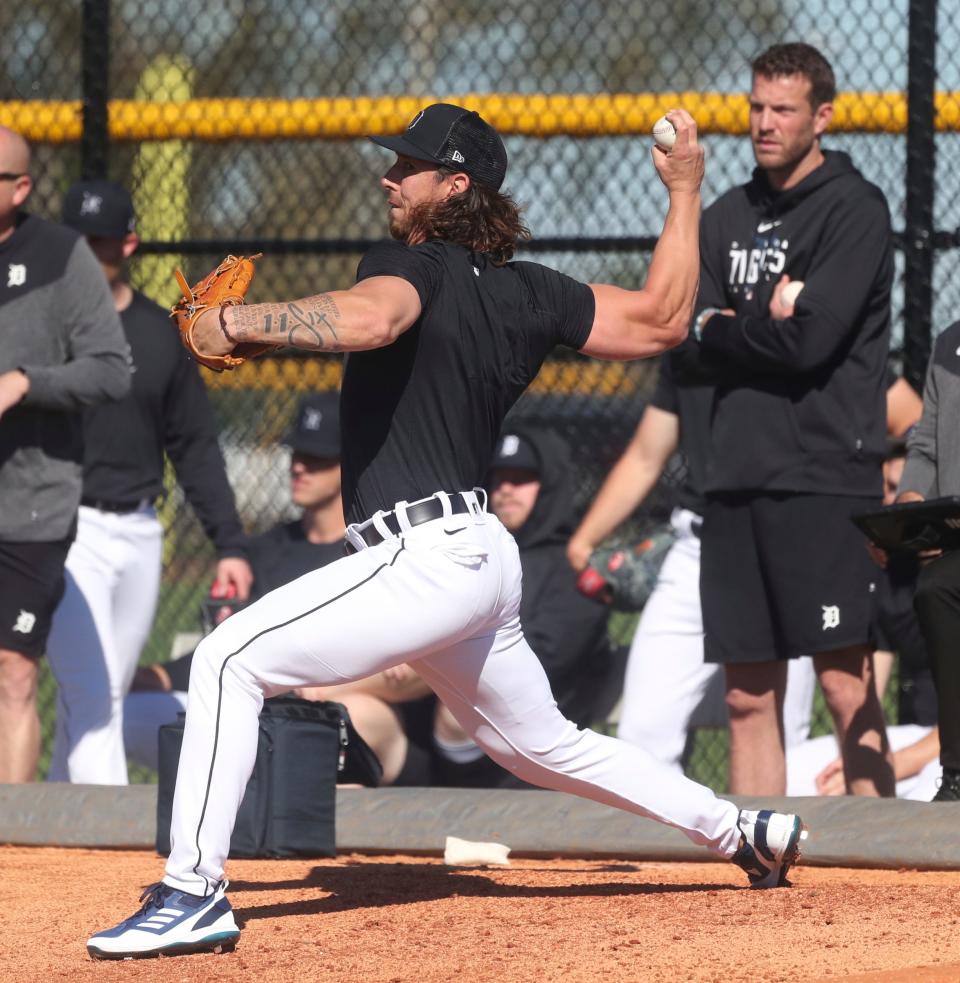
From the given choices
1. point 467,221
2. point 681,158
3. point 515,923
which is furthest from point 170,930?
point 681,158

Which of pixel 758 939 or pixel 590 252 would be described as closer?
pixel 758 939

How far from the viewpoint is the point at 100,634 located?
5.98 m

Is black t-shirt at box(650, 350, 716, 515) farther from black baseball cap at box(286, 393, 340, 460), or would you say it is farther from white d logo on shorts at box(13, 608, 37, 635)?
white d logo on shorts at box(13, 608, 37, 635)

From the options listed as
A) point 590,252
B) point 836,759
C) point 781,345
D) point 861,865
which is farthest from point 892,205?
point 861,865

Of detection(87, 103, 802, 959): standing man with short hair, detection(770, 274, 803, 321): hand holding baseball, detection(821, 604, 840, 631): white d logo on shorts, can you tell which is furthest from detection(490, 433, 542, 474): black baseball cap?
detection(87, 103, 802, 959): standing man with short hair

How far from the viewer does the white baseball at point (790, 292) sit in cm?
494

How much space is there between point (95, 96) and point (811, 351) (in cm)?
324

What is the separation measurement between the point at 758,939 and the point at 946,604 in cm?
142

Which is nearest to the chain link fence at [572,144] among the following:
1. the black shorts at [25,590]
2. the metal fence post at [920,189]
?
the metal fence post at [920,189]

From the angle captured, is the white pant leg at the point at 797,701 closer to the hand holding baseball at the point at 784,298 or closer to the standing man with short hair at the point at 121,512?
the hand holding baseball at the point at 784,298

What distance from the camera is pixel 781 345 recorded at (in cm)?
486

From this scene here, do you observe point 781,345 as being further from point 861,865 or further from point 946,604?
point 861,865

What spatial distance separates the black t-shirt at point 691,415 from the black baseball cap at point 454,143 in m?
1.56

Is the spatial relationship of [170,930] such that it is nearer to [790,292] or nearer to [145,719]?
[790,292]
